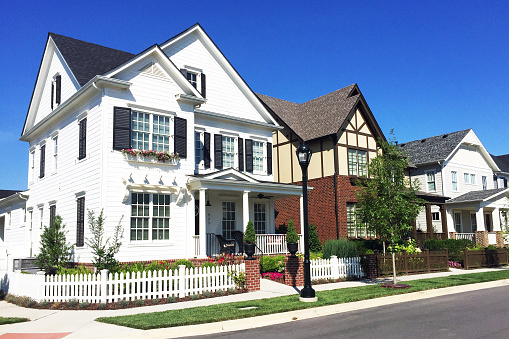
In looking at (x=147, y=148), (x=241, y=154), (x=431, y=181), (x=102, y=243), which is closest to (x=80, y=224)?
(x=102, y=243)

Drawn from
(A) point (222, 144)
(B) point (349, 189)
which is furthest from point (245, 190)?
(B) point (349, 189)

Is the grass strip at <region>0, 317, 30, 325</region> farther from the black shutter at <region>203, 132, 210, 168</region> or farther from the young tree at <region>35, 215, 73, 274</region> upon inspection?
the black shutter at <region>203, 132, 210, 168</region>

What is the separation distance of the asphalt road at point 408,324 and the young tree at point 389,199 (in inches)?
157

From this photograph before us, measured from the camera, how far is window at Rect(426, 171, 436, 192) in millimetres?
36200

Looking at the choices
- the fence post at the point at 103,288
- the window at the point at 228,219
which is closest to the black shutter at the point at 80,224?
the fence post at the point at 103,288

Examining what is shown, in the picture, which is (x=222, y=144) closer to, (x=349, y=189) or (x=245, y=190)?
(x=245, y=190)

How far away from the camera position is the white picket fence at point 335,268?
58.4 ft

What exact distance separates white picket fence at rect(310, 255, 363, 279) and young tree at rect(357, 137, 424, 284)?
92.1 inches

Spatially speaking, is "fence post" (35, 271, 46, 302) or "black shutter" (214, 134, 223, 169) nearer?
"fence post" (35, 271, 46, 302)

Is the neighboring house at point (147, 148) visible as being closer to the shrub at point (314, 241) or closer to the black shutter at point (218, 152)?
the black shutter at point (218, 152)

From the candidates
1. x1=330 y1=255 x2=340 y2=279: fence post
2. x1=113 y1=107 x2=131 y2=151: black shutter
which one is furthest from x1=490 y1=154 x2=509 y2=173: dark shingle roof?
x1=113 y1=107 x2=131 y2=151: black shutter

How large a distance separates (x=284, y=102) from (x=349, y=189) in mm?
9778

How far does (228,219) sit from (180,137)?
18.2 feet

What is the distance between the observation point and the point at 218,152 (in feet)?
74.7
